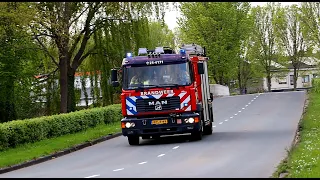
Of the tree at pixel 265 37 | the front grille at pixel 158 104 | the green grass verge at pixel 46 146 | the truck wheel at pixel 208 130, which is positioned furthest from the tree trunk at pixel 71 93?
the tree at pixel 265 37

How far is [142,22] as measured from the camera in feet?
120

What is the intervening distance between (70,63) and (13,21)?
42.0ft

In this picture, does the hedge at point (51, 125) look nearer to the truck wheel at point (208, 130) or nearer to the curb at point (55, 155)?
the curb at point (55, 155)

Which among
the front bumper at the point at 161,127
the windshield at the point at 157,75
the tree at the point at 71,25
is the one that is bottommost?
the front bumper at the point at 161,127

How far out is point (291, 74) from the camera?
114 metres

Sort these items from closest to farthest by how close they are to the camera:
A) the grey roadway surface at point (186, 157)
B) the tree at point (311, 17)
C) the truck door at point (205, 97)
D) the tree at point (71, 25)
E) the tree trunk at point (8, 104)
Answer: the grey roadway surface at point (186, 157), the truck door at point (205, 97), the tree at point (71, 25), the tree trunk at point (8, 104), the tree at point (311, 17)

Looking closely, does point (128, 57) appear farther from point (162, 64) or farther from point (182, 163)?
point (182, 163)

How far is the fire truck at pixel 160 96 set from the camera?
22312 millimetres

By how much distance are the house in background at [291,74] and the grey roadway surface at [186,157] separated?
68986 mm

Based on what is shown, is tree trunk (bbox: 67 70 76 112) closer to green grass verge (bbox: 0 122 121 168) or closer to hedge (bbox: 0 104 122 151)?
hedge (bbox: 0 104 122 151)

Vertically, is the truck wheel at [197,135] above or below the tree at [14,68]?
below

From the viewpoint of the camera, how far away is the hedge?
23.0 meters

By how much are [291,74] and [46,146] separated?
95.5m

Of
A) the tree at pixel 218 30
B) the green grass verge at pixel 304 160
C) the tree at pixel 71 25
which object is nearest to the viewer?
the green grass verge at pixel 304 160
